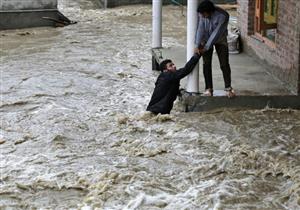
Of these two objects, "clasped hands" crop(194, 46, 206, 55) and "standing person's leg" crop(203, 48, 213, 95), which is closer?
"clasped hands" crop(194, 46, 206, 55)

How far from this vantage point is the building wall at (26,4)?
19938 millimetres

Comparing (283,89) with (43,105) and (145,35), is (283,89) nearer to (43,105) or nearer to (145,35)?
(43,105)

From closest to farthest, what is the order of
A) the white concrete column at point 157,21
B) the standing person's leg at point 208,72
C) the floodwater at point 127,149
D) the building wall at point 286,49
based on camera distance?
the floodwater at point 127,149
the standing person's leg at point 208,72
the building wall at point 286,49
the white concrete column at point 157,21

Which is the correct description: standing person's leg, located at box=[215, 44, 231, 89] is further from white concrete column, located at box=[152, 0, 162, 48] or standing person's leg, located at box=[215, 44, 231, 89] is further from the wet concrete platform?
white concrete column, located at box=[152, 0, 162, 48]

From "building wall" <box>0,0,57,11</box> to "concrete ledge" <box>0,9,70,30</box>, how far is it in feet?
0.42

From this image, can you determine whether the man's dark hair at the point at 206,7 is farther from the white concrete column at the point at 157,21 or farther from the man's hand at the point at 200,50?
the white concrete column at the point at 157,21

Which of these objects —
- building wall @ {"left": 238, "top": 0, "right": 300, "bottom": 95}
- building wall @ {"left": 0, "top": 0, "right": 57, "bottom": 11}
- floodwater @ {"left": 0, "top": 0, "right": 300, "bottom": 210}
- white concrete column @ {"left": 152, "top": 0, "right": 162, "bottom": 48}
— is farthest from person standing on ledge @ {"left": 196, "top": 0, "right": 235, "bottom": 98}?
building wall @ {"left": 0, "top": 0, "right": 57, "bottom": 11}

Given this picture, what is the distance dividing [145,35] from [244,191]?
1275 cm

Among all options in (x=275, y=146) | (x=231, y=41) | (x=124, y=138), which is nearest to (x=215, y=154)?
(x=275, y=146)

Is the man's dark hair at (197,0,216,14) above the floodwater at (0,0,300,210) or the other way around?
above

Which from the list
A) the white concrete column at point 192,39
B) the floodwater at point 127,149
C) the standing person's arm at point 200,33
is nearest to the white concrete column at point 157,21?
the floodwater at point 127,149

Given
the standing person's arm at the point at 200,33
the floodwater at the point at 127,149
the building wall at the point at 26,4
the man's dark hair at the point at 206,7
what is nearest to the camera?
the floodwater at the point at 127,149

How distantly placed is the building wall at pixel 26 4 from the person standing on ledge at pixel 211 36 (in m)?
11.8

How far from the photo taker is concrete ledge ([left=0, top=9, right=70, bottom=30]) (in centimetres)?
2011
